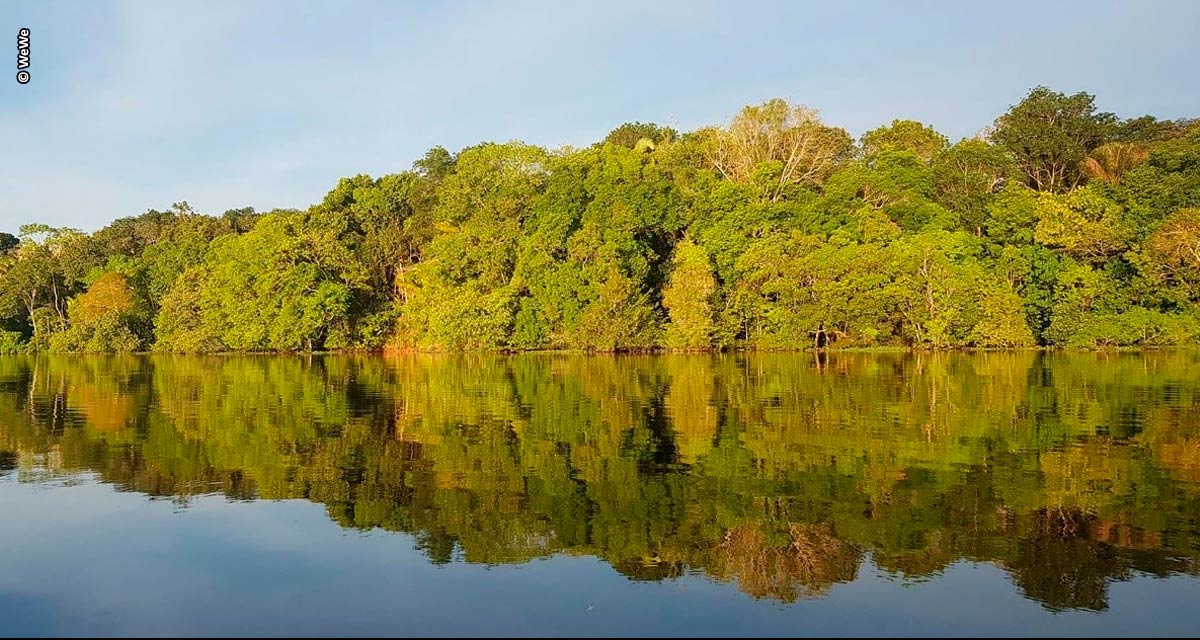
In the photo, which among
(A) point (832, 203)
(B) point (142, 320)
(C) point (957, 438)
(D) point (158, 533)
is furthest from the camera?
(B) point (142, 320)

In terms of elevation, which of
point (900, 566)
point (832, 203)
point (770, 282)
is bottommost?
point (900, 566)

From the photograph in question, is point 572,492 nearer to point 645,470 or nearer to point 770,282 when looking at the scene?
point 645,470

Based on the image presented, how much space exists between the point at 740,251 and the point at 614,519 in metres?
44.3

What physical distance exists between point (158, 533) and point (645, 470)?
6.65 meters

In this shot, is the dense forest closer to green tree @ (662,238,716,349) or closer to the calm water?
green tree @ (662,238,716,349)

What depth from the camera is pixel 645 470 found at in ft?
42.1

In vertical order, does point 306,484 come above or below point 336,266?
below

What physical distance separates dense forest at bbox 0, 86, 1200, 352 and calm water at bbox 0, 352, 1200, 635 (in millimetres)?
29176

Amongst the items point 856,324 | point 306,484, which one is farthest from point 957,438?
point 856,324

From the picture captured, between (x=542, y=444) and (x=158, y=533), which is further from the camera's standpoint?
(x=542, y=444)

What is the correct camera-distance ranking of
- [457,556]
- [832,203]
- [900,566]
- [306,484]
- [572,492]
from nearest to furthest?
[900,566], [457,556], [572,492], [306,484], [832,203]

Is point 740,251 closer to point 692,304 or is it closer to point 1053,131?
point 692,304

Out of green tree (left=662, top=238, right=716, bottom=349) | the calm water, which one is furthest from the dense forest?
the calm water

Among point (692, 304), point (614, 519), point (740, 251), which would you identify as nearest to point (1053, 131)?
point (740, 251)
